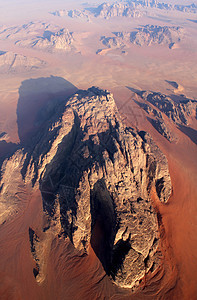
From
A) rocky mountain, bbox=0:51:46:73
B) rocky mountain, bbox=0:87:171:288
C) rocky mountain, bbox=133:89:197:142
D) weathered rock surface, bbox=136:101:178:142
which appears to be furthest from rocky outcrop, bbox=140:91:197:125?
rocky mountain, bbox=0:51:46:73

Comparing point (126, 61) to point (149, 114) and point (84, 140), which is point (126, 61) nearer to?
point (149, 114)

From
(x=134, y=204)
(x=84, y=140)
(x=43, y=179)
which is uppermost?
(x=84, y=140)

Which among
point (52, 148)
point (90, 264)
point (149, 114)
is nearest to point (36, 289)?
point (90, 264)

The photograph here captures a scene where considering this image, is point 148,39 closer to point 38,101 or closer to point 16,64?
point 16,64

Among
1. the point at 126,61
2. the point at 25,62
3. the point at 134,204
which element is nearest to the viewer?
the point at 134,204

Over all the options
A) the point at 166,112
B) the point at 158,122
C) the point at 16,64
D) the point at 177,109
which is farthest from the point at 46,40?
the point at 158,122

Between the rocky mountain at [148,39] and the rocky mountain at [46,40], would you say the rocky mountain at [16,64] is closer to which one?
the rocky mountain at [46,40]

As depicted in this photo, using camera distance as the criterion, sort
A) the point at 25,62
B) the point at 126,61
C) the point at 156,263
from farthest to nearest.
→ the point at 126,61 < the point at 25,62 < the point at 156,263
